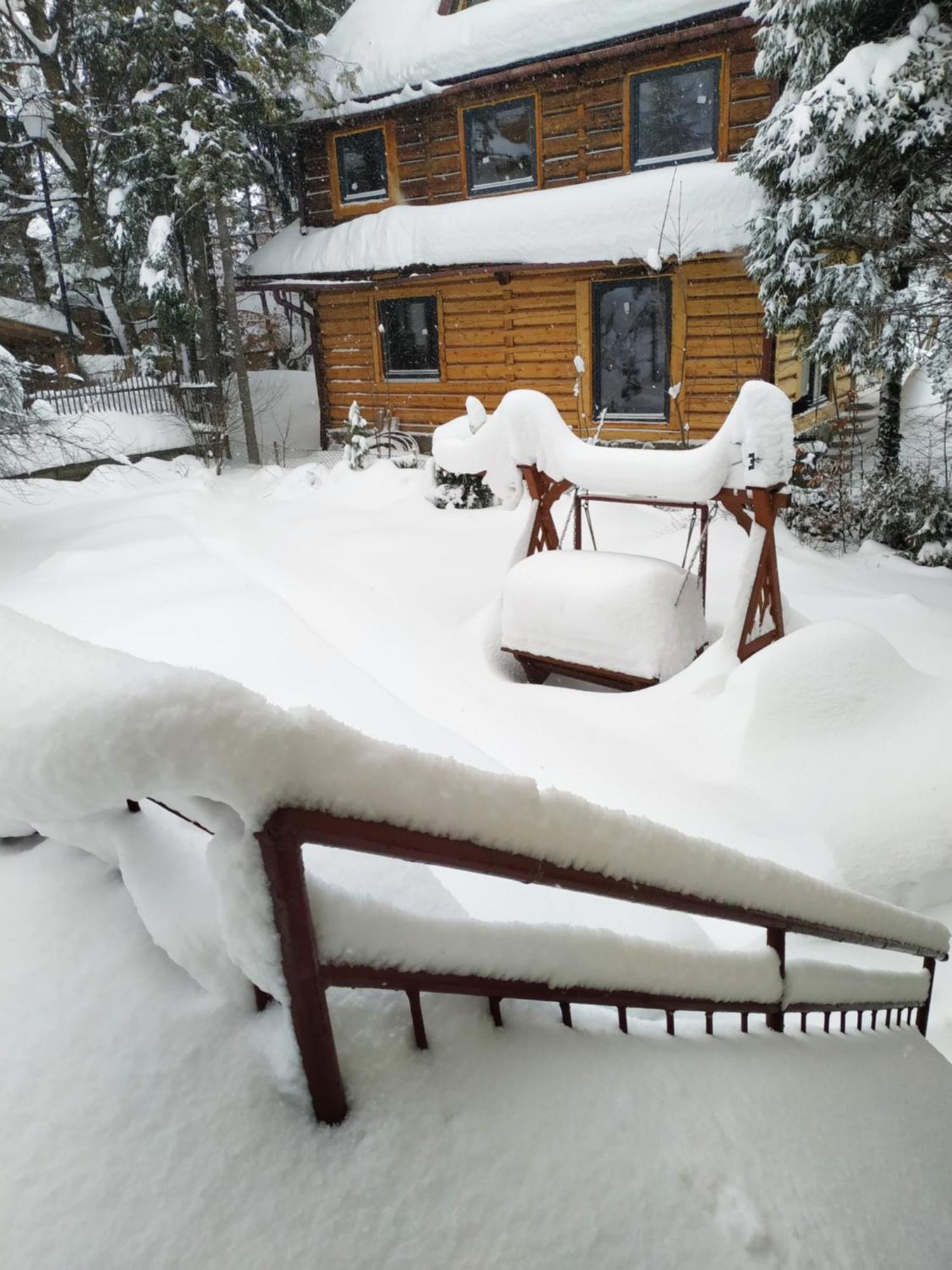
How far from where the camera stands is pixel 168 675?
1.03m

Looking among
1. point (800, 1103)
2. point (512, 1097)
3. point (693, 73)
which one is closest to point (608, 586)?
point (800, 1103)

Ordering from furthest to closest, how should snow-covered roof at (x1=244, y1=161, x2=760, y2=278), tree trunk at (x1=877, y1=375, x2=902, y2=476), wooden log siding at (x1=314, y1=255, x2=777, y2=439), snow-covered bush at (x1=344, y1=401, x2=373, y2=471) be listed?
1. snow-covered bush at (x1=344, y1=401, x2=373, y2=471)
2. wooden log siding at (x1=314, y1=255, x2=777, y2=439)
3. snow-covered roof at (x1=244, y1=161, x2=760, y2=278)
4. tree trunk at (x1=877, y1=375, x2=902, y2=476)

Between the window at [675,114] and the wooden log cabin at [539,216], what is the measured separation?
0.03 m

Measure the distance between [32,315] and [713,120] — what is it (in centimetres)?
1869

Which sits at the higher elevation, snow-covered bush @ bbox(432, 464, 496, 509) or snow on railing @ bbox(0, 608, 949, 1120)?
snow on railing @ bbox(0, 608, 949, 1120)

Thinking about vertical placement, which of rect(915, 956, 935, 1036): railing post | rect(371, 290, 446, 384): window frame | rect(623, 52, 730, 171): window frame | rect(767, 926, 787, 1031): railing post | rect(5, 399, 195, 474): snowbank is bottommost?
rect(915, 956, 935, 1036): railing post

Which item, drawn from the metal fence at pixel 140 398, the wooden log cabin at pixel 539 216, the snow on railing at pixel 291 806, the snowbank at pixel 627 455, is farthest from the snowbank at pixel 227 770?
the metal fence at pixel 140 398

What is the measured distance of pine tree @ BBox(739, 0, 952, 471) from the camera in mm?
8828

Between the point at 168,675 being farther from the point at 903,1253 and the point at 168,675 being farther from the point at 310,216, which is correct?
the point at 310,216

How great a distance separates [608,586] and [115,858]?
→ 5.43 m

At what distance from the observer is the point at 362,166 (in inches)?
642

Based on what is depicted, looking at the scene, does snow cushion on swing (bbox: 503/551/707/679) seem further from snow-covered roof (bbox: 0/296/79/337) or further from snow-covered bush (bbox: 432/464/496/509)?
snow-covered roof (bbox: 0/296/79/337)

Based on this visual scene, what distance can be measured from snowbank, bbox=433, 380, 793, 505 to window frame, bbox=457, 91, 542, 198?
28.4ft

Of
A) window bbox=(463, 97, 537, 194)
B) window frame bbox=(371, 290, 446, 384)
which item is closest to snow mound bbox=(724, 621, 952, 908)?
window frame bbox=(371, 290, 446, 384)
